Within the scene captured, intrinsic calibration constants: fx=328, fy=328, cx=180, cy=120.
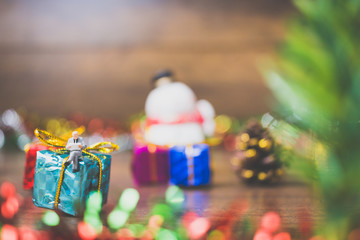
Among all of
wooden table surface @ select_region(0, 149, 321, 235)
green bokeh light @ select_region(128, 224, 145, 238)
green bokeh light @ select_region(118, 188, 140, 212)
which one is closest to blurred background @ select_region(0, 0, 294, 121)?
wooden table surface @ select_region(0, 149, 321, 235)

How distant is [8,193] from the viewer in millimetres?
673

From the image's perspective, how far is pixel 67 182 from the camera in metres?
0.51

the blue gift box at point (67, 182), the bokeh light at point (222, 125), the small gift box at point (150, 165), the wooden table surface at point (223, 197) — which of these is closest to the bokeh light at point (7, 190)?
the wooden table surface at point (223, 197)

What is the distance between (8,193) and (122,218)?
289 millimetres

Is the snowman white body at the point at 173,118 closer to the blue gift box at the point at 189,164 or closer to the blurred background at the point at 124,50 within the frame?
the blue gift box at the point at 189,164

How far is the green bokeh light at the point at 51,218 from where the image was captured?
1.66 ft

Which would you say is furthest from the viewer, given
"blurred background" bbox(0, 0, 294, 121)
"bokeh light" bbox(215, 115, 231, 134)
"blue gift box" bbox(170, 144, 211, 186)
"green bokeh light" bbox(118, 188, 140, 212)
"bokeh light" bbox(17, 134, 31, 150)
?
"blurred background" bbox(0, 0, 294, 121)

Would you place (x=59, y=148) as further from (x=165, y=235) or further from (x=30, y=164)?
(x=165, y=235)

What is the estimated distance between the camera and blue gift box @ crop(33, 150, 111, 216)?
0.51 meters

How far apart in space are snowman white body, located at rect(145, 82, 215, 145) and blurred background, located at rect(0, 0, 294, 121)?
2.59 ft

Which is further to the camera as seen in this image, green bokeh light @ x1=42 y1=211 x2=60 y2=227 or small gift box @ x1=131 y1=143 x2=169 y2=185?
small gift box @ x1=131 y1=143 x2=169 y2=185

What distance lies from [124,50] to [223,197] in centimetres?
106

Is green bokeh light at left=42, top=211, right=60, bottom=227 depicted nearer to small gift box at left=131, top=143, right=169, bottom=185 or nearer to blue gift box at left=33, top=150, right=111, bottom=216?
blue gift box at left=33, top=150, right=111, bottom=216

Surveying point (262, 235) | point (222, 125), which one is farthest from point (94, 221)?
point (222, 125)
